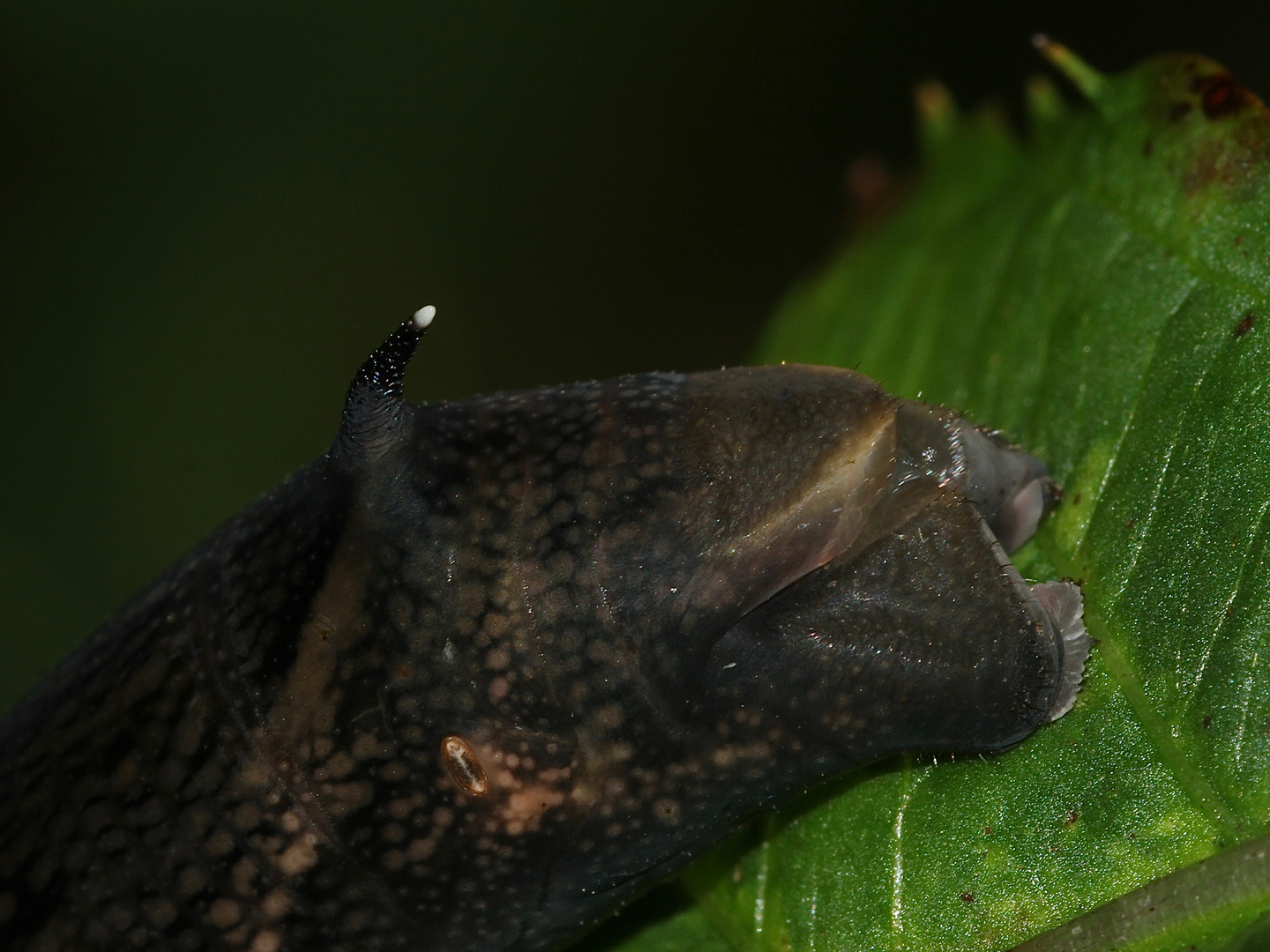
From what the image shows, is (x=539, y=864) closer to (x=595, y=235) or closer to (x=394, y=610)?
(x=394, y=610)

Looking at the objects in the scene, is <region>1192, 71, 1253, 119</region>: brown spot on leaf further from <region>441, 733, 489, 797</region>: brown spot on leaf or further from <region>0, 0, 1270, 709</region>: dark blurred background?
<region>0, 0, 1270, 709</region>: dark blurred background

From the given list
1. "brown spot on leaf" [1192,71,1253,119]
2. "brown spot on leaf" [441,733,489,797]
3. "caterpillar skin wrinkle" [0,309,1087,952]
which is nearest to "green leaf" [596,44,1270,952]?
"brown spot on leaf" [1192,71,1253,119]

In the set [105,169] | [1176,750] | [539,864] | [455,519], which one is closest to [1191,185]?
[1176,750]

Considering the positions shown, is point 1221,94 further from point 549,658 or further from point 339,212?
point 339,212

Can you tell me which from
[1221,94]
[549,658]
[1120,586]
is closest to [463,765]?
[549,658]

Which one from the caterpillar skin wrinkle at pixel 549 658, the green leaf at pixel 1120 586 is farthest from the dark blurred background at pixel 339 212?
the caterpillar skin wrinkle at pixel 549 658
